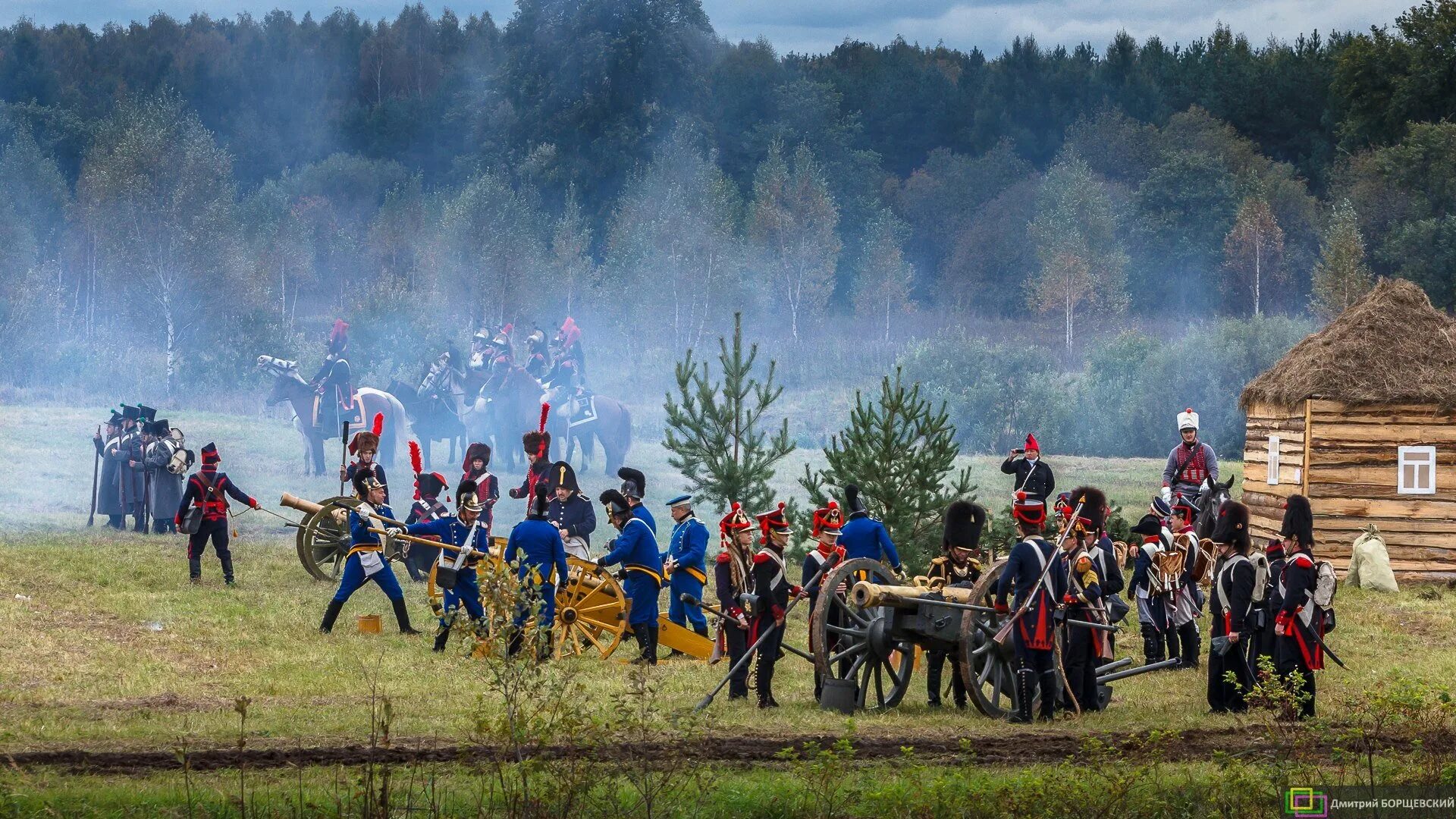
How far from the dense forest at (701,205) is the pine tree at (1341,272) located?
0.16 metres

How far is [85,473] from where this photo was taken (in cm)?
3266

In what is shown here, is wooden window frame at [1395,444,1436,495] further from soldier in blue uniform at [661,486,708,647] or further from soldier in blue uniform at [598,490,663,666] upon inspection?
soldier in blue uniform at [598,490,663,666]

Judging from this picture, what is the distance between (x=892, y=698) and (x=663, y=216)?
45.9 m

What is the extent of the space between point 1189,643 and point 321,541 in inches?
389

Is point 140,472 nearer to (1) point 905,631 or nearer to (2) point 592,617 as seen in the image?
(2) point 592,617

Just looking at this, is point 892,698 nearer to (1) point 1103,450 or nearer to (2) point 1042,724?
(2) point 1042,724

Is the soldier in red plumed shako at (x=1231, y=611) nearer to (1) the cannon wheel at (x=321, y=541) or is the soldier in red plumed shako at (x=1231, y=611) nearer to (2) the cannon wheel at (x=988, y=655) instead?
(2) the cannon wheel at (x=988, y=655)

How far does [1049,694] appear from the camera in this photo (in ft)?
41.5

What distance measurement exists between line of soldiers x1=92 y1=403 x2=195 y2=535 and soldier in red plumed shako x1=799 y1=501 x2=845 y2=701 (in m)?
13.2

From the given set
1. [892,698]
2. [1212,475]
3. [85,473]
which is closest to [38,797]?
[892,698]

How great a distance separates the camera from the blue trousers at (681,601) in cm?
1568

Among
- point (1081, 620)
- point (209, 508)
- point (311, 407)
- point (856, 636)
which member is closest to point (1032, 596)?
point (1081, 620)

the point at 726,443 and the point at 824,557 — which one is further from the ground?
the point at 726,443

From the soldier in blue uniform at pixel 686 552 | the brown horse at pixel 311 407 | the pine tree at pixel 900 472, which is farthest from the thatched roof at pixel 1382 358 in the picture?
the brown horse at pixel 311 407
